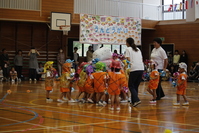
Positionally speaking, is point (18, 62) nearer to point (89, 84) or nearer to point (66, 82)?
point (66, 82)

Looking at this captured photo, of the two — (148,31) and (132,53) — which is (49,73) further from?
(148,31)

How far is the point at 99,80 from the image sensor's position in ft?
30.3

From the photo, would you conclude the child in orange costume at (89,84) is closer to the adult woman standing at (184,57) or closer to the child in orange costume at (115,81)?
the child in orange costume at (115,81)

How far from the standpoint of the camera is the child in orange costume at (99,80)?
30.2 ft

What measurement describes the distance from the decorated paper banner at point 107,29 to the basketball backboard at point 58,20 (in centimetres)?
110

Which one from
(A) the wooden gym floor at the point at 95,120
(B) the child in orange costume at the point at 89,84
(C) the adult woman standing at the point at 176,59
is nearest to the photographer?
(A) the wooden gym floor at the point at 95,120

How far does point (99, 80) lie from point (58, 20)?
41.0ft

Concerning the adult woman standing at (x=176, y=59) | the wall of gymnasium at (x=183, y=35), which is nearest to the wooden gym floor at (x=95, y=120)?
the adult woman standing at (x=176, y=59)

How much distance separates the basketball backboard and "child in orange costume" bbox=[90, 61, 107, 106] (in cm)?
1215

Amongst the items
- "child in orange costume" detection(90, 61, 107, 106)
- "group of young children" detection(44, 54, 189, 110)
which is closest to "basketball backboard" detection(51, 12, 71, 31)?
"group of young children" detection(44, 54, 189, 110)

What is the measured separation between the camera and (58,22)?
21109 millimetres

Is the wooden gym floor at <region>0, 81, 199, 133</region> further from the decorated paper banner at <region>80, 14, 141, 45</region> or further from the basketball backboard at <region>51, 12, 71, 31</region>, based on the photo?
the decorated paper banner at <region>80, 14, 141, 45</region>

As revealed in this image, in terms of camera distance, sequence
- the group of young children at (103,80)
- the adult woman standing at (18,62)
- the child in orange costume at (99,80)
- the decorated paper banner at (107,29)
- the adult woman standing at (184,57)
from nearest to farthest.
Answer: the group of young children at (103,80), the child in orange costume at (99,80), the adult woman standing at (18,62), the decorated paper banner at (107,29), the adult woman standing at (184,57)

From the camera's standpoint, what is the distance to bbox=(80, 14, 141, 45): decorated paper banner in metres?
22.5
